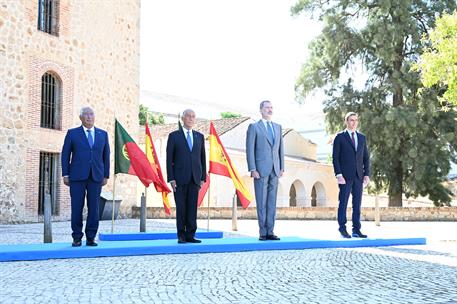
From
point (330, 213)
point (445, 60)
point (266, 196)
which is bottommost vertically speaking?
point (330, 213)

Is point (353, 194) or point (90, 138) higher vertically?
point (90, 138)

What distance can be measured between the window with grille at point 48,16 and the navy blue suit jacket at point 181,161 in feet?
46.5

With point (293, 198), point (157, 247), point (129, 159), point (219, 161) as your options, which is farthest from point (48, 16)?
point (293, 198)

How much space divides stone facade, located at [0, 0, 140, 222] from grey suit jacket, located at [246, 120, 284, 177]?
1063 centimetres

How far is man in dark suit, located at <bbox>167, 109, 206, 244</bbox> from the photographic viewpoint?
893cm

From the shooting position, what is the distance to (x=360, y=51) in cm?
2917

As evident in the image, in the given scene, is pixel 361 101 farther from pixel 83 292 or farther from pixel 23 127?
pixel 83 292

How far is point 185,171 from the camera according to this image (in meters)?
8.92

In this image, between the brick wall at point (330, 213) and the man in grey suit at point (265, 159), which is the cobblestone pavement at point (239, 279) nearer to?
the man in grey suit at point (265, 159)

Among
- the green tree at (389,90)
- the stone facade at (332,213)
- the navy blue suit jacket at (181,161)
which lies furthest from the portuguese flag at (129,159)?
the green tree at (389,90)

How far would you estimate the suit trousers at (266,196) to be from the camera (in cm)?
928

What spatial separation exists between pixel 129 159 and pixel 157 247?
11.4 ft

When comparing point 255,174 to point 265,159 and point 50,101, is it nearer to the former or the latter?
point 265,159

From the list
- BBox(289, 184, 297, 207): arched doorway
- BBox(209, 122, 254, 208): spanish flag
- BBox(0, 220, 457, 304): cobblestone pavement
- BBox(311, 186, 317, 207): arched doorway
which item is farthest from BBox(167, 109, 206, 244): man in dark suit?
BBox(311, 186, 317, 207): arched doorway
